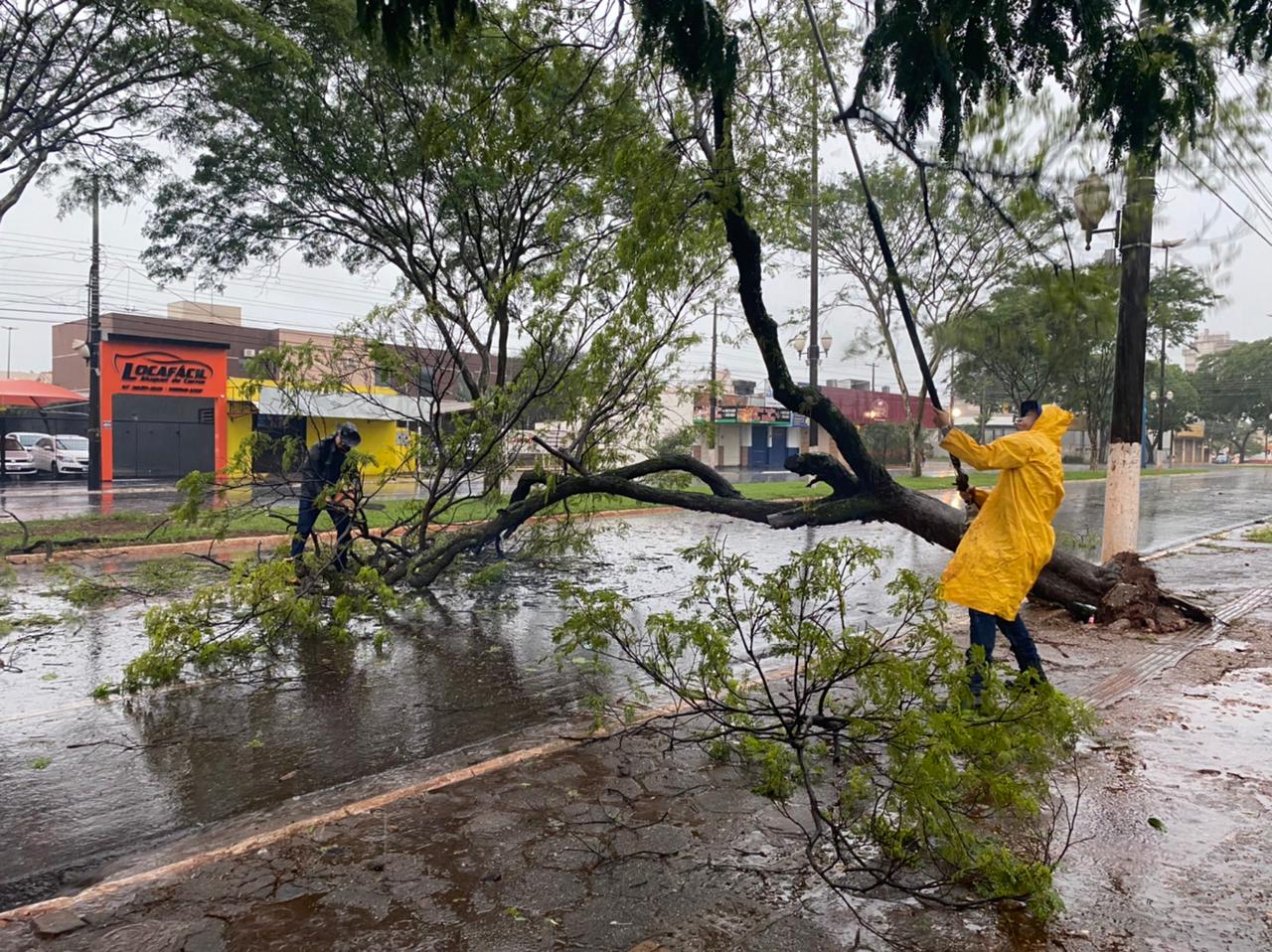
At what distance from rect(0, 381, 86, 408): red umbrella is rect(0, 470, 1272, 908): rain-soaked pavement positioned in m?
19.8

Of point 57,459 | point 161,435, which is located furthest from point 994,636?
point 57,459

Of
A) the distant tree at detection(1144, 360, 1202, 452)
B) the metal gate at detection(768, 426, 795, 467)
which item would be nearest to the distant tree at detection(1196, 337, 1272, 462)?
the distant tree at detection(1144, 360, 1202, 452)

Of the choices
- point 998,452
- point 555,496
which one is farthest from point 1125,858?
point 555,496

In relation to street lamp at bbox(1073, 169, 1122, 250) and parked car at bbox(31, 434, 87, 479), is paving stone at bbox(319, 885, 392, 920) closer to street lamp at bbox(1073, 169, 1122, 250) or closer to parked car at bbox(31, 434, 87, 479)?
street lamp at bbox(1073, 169, 1122, 250)

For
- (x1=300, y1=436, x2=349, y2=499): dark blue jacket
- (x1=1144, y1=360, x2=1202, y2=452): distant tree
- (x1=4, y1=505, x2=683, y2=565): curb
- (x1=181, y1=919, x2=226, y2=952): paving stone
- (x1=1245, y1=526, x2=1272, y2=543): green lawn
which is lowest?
(x1=4, y1=505, x2=683, y2=565): curb

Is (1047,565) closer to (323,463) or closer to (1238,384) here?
(323,463)

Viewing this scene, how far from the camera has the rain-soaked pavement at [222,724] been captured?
11.2 feet

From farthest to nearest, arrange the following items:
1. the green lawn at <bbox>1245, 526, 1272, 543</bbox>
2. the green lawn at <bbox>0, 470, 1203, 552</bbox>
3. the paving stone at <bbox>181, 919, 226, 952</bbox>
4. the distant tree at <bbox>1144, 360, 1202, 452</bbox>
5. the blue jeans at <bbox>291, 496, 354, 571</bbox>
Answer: the distant tree at <bbox>1144, 360, 1202, 452</bbox> → the green lawn at <bbox>1245, 526, 1272, 543</bbox> → the green lawn at <bbox>0, 470, 1203, 552</bbox> → the blue jeans at <bbox>291, 496, 354, 571</bbox> → the paving stone at <bbox>181, 919, 226, 952</bbox>

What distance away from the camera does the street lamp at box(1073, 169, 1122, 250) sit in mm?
3639

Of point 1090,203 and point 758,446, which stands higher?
point 1090,203

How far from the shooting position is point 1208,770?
3.95 metres

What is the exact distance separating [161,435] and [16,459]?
403 centimetres

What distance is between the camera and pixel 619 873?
2.94 m

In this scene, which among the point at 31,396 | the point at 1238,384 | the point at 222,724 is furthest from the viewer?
the point at 1238,384
